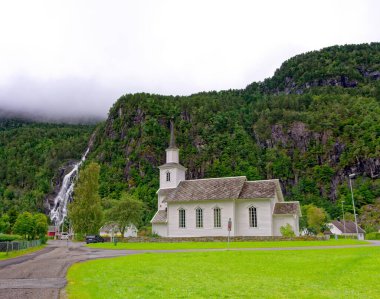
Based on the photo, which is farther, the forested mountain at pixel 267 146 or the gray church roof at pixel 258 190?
the forested mountain at pixel 267 146

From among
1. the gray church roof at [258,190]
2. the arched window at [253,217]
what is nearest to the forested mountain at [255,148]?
the gray church roof at [258,190]

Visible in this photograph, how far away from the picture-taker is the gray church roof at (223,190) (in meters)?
57.9

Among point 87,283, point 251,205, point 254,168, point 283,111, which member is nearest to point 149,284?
point 87,283

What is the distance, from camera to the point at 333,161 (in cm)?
16138

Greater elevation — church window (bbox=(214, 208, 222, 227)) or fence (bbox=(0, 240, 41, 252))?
church window (bbox=(214, 208, 222, 227))

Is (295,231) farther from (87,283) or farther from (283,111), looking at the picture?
(283,111)

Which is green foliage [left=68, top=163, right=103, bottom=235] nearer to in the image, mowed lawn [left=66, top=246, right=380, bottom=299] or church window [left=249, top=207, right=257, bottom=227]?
church window [left=249, top=207, right=257, bottom=227]

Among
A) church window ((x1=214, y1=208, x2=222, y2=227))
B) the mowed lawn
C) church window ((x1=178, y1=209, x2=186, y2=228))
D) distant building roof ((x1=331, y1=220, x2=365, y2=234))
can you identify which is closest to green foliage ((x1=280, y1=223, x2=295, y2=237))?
church window ((x1=214, y1=208, x2=222, y2=227))

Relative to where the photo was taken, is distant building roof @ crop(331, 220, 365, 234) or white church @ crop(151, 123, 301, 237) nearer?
white church @ crop(151, 123, 301, 237)

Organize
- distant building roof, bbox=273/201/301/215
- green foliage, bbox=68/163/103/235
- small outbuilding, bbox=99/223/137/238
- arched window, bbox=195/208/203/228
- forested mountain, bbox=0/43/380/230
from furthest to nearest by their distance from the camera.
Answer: forested mountain, bbox=0/43/380/230
green foliage, bbox=68/163/103/235
small outbuilding, bbox=99/223/137/238
arched window, bbox=195/208/203/228
distant building roof, bbox=273/201/301/215

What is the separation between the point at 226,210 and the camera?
192ft

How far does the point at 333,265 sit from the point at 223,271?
6.05 metres

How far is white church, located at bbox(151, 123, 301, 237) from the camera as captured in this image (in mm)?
57031

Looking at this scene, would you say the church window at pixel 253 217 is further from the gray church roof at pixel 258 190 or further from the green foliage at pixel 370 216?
the green foliage at pixel 370 216
